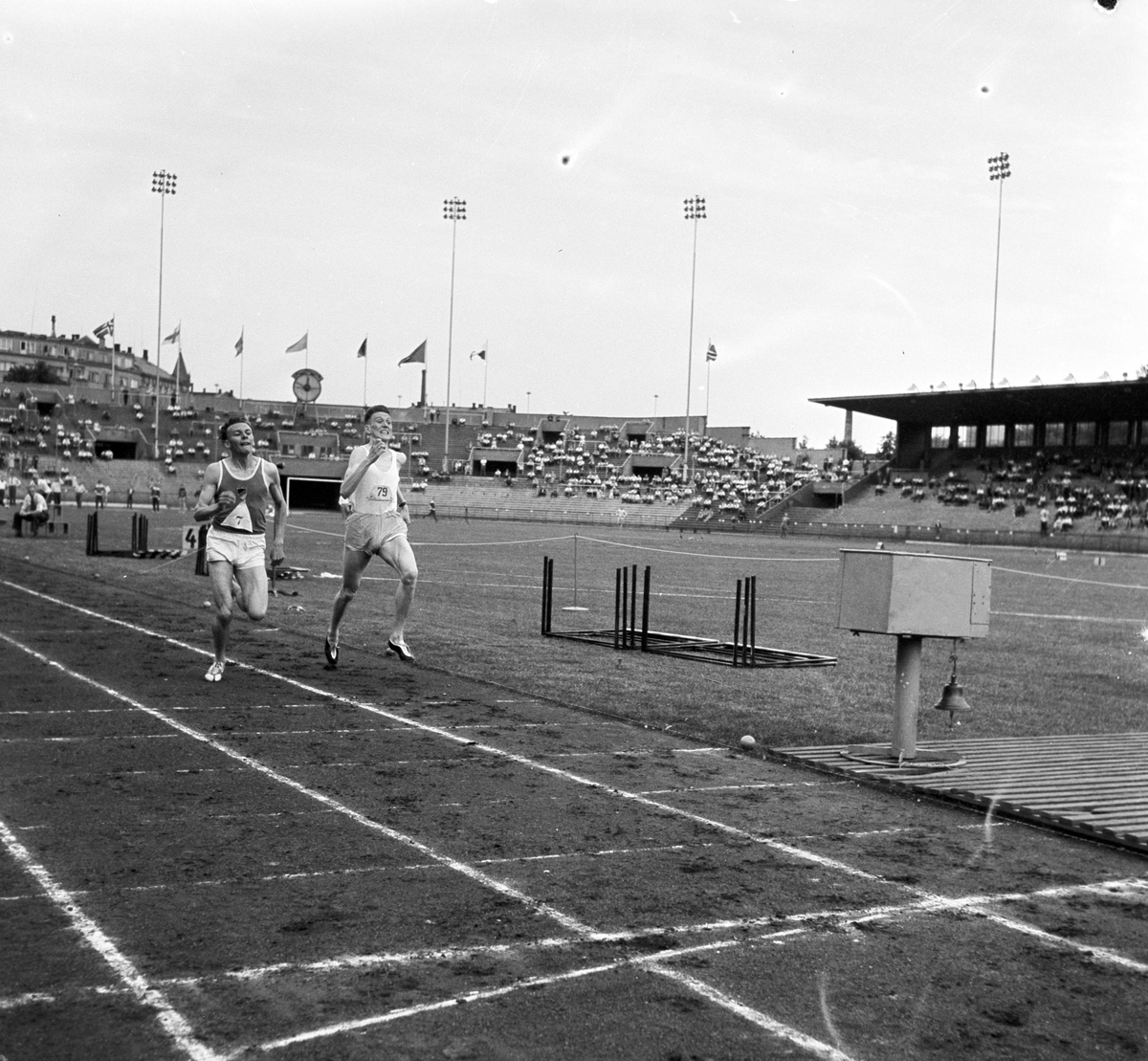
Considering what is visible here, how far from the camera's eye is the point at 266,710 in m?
8.98

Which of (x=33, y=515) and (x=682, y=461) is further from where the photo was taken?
(x=682, y=461)

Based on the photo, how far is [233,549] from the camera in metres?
10.5

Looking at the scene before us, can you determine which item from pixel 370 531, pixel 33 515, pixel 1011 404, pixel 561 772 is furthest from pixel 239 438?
pixel 1011 404

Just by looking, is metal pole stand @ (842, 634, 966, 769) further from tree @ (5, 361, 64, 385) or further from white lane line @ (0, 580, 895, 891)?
tree @ (5, 361, 64, 385)

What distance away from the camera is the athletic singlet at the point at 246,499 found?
411 inches

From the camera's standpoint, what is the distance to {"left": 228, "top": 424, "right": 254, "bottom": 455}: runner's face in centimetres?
1039

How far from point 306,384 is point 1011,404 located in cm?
5088

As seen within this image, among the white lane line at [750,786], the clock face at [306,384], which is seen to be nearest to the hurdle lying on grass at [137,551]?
the white lane line at [750,786]

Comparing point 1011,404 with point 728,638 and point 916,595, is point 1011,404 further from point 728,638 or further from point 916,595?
point 916,595

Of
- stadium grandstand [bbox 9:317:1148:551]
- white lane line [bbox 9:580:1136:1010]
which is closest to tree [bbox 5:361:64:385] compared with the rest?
stadium grandstand [bbox 9:317:1148:551]

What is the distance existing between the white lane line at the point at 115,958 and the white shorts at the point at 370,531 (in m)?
6.17

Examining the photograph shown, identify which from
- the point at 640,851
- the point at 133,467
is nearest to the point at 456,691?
the point at 640,851

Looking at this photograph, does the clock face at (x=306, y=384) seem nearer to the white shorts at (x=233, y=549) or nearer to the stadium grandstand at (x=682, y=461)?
the stadium grandstand at (x=682, y=461)

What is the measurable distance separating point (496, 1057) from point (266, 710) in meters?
5.77
